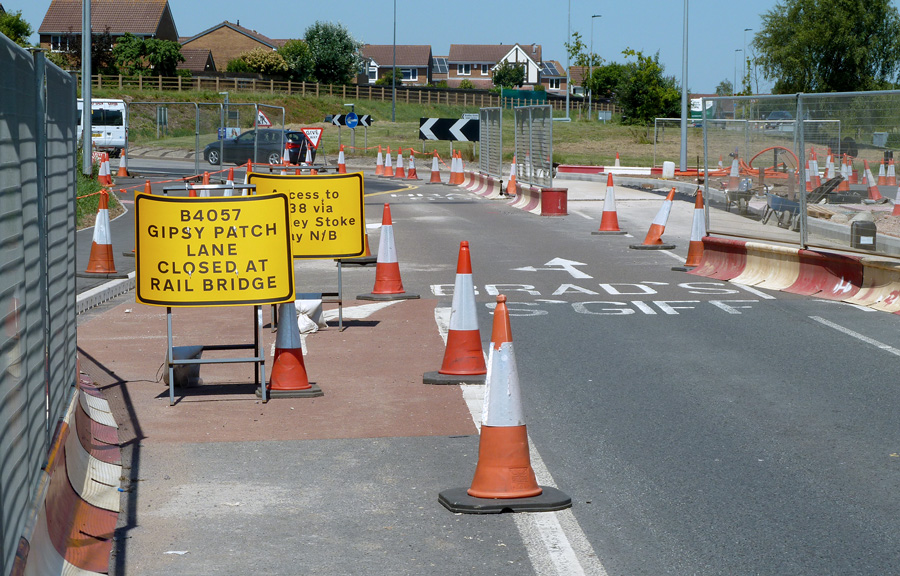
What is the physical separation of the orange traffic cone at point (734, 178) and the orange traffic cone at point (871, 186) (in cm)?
237

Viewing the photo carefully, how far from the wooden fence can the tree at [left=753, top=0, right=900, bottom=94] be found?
634 inches

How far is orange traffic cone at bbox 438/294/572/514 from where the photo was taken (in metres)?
5.61

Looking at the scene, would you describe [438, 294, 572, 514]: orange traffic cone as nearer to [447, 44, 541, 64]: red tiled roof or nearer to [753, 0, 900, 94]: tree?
[753, 0, 900, 94]: tree

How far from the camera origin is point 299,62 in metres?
103

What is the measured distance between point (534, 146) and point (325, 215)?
16.0 m

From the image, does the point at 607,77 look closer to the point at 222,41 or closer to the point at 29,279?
the point at 222,41

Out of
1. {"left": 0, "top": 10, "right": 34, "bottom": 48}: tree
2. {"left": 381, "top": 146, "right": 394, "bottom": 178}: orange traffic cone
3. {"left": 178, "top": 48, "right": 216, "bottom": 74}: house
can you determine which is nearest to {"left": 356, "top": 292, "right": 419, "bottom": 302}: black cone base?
{"left": 381, "top": 146, "right": 394, "bottom": 178}: orange traffic cone

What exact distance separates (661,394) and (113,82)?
78.0m

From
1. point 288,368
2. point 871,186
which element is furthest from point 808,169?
point 288,368

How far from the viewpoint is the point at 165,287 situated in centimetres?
798

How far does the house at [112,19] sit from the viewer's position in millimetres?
108500

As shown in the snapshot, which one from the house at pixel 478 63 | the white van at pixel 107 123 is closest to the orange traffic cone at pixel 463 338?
the white van at pixel 107 123

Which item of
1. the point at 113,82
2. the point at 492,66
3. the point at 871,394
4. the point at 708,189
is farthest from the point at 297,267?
the point at 492,66

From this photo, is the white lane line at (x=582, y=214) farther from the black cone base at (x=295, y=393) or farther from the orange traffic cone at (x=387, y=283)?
the black cone base at (x=295, y=393)
